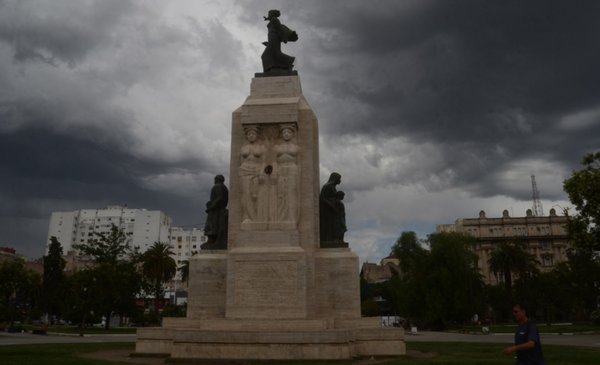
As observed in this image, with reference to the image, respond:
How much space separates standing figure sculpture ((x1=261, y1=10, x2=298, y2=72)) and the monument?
1.18 feet

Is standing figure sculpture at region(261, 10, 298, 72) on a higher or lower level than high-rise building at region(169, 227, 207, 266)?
lower

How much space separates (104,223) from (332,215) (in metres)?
136

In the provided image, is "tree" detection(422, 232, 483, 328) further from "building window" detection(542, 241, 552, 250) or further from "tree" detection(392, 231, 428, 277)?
"building window" detection(542, 241, 552, 250)

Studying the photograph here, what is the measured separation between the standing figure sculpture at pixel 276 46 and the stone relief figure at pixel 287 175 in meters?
3.48

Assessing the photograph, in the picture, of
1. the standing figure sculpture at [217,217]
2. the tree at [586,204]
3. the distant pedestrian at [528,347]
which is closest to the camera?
the distant pedestrian at [528,347]

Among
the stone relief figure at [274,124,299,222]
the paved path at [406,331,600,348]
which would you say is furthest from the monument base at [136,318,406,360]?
the paved path at [406,331,600,348]

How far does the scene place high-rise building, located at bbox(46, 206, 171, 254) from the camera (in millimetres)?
137125

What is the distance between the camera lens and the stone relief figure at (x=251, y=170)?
17.7 m

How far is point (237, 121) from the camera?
63.4 feet

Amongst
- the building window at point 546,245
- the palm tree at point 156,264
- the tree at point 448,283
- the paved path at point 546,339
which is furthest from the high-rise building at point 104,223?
the paved path at point 546,339

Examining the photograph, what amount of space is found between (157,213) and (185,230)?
10.2 metres

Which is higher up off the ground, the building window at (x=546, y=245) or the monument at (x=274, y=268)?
the building window at (x=546, y=245)

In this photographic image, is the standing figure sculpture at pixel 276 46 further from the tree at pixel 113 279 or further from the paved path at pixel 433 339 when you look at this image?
the tree at pixel 113 279

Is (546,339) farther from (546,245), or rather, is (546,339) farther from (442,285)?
(546,245)
